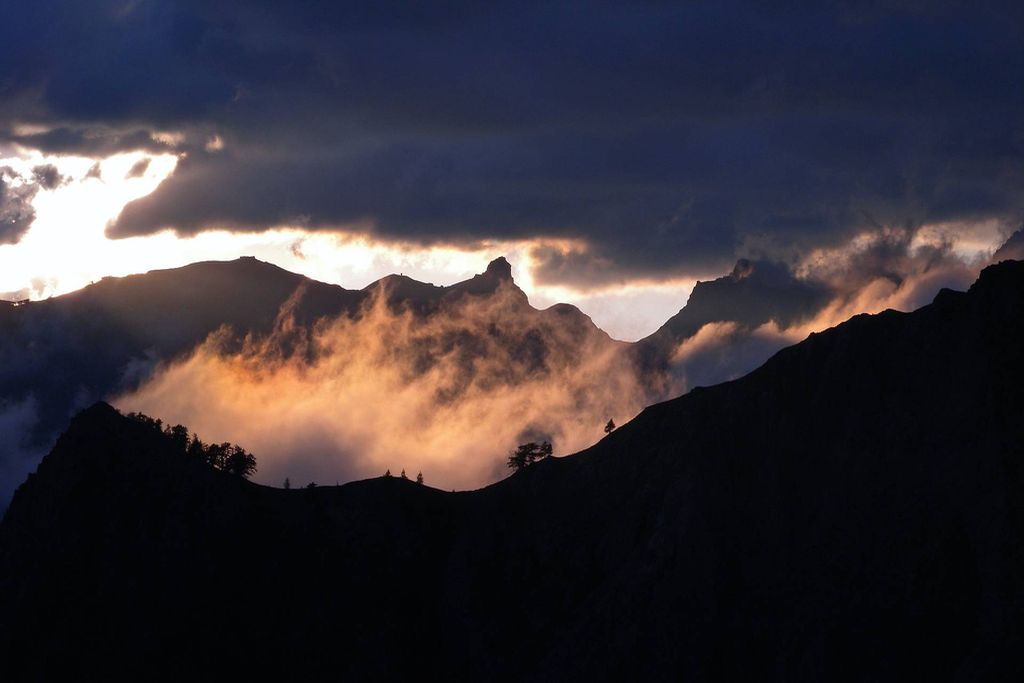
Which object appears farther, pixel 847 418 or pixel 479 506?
pixel 479 506

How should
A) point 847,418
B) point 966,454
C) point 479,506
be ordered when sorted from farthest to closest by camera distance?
point 479,506 → point 847,418 → point 966,454

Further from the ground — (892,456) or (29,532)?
(29,532)

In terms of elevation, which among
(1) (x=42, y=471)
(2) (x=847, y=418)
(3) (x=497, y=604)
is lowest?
(3) (x=497, y=604)

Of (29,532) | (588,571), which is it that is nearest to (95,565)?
(29,532)

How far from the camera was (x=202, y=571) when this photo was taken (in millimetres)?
146875

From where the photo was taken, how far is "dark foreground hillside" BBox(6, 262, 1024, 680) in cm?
11894

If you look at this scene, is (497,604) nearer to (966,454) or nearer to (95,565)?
(95,565)

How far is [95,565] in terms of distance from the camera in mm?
144250

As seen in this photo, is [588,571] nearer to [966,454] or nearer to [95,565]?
[966,454]

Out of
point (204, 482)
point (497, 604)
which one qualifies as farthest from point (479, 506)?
point (204, 482)

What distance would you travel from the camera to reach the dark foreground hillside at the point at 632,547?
11894 cm

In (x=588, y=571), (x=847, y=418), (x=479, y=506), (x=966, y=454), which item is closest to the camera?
(x=966, y=454)

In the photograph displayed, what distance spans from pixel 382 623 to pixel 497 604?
1223 centimetres

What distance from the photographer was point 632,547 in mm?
139875
